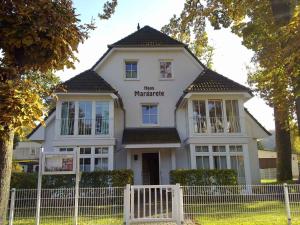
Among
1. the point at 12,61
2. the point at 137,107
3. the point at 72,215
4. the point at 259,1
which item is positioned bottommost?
the point at 72,215

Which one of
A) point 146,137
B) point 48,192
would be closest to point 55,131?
point 146,137

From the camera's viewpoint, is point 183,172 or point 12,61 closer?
point 12,61

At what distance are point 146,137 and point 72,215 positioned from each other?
10.7 metres

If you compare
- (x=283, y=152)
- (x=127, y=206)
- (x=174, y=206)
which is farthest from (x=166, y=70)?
(x=127, y=206)

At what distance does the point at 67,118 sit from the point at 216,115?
30.4ft

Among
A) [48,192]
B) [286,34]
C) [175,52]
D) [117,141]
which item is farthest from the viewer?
[175,52]

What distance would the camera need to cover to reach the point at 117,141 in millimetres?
20984

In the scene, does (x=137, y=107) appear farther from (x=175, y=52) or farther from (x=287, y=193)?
(x=287, y=193)

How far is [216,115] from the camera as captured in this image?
67.1 feet

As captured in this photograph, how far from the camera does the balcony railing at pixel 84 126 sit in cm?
1958

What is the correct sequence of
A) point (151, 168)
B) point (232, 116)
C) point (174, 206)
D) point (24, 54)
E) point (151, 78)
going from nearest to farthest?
point (24, 54) < point (174, 206) < point (232, 116) < point (151, 168) < point (151, 78)

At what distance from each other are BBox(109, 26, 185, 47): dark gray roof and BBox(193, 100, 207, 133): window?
188 inches

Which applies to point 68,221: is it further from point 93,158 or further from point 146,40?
point 146,40

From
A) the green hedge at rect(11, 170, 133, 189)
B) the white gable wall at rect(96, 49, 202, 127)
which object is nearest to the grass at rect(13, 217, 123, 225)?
the green hedge at rect(11, 170, 133, 189)
